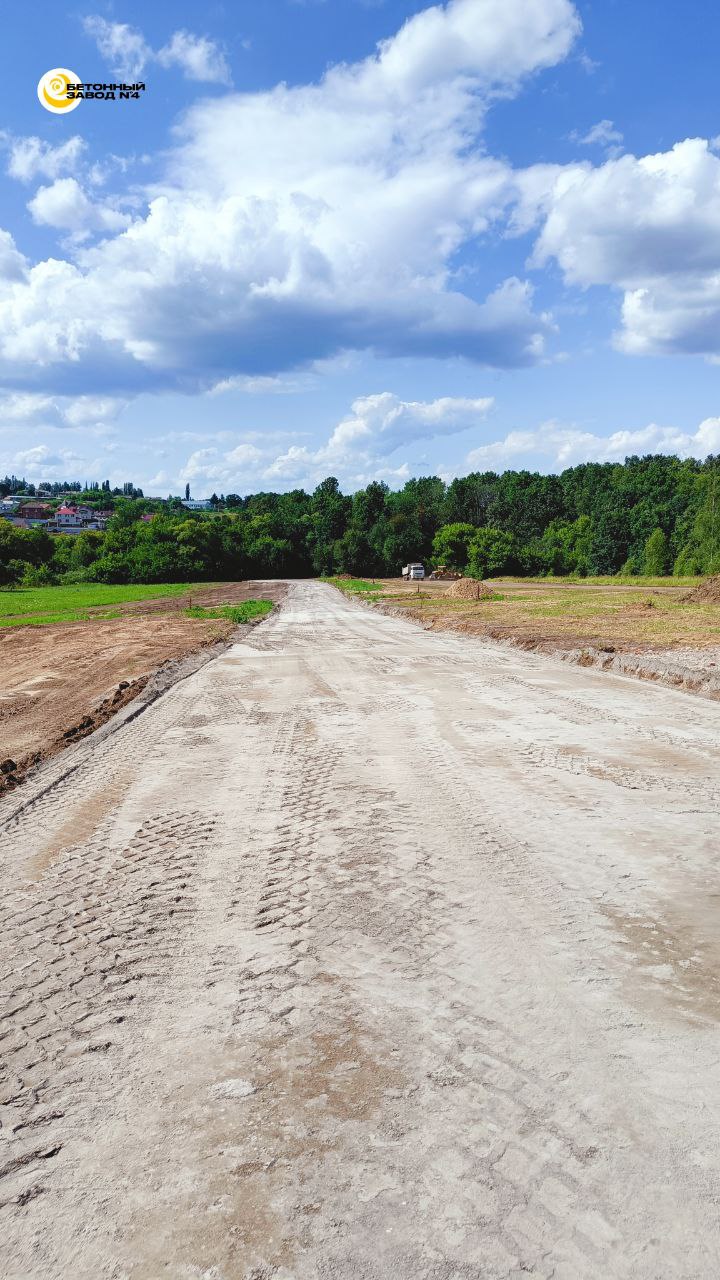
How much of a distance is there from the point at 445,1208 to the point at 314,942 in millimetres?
1732

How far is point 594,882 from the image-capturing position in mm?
4746

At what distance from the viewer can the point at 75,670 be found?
15969 mm

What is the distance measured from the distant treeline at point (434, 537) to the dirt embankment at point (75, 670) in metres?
37.8

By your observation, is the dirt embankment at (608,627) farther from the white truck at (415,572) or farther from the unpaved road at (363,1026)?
the white truck at (415,572)

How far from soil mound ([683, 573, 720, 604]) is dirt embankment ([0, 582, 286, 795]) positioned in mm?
22358

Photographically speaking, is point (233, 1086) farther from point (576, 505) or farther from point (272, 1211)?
point (576, 505)

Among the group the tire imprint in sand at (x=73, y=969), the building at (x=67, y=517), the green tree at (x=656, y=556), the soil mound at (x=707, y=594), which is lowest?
the tire imprint in sand at (x=73, y=969)

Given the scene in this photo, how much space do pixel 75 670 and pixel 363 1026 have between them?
46.5ft

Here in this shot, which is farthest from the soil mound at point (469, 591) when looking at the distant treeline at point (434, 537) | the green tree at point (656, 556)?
the green tree at point (656, 556)

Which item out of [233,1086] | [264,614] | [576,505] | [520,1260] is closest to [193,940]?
[233,1086]

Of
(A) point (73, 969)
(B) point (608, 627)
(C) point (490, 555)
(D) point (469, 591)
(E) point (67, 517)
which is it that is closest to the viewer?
(A) point (73, 969)

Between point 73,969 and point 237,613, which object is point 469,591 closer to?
point 237,613

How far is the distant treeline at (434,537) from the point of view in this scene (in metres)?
71.0

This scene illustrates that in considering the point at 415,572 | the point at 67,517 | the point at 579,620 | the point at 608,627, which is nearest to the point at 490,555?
the point at 415,572
